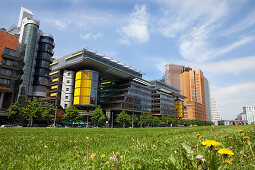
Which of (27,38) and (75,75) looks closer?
(27,38)

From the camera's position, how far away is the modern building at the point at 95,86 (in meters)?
79.5

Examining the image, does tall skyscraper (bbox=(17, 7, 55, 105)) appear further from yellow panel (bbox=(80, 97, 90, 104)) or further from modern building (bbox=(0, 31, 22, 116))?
yellow panel (bbox=(80, 97, 90, 104))

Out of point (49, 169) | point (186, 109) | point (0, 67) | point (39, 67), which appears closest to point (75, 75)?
point (39, 67)

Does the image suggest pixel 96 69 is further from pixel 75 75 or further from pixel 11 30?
pixel 11 30

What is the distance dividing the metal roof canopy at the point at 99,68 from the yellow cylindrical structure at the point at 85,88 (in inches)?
133

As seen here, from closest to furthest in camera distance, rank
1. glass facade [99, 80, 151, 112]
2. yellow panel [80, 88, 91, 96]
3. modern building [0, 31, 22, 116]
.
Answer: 1. modern building [0, 31, 22, 116]
2. yellow panel [80, 88, 91, 96]
3. glass facade [99, 80, 151, 112]

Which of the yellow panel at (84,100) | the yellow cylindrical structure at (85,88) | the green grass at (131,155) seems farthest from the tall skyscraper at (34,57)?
the green grass at (131,155)

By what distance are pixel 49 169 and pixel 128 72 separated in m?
92.1

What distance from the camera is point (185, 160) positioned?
5.61 feet

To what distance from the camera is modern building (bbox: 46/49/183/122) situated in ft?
261

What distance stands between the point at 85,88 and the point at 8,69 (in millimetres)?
32083

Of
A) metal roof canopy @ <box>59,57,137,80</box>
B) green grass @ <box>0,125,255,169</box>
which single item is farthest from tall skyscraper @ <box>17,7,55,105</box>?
green grass @ <box>0,125,255,169</box>

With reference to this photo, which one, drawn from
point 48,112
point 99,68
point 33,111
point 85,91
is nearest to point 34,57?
point 85,91

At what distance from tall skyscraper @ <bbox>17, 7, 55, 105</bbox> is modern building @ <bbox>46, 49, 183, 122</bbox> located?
999 cm
